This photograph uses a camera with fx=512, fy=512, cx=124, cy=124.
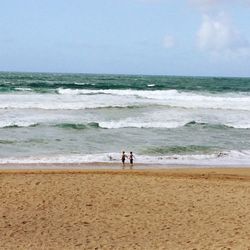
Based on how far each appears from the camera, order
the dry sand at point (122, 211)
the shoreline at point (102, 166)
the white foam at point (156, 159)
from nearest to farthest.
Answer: the dry sand at point (122, 211) < the shoreline at point (102, 166) < the white foam at point (156, 159)

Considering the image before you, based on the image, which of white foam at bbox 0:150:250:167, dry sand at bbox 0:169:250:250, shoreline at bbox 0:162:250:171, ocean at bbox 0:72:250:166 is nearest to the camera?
dry sand at bbox 0:169:250:250

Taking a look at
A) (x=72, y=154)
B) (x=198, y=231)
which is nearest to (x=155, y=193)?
(x=198, y=231)

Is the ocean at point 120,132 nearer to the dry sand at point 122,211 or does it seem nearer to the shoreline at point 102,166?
the shoreline at point 102,166

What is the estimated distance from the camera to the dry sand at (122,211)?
314 inches

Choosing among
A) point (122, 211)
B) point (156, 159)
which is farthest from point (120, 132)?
A: point (122, 211)

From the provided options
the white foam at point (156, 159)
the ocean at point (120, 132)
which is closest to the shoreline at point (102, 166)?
the white foam at point (156, 159)

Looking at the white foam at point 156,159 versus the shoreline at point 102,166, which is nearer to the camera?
the shoreline at point 102,166

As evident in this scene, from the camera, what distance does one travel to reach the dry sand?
7980mm

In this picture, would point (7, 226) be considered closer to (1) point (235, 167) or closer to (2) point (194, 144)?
(1) point (235, 167)

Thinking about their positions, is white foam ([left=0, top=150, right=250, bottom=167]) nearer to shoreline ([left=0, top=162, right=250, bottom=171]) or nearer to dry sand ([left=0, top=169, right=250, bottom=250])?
shoreline ([left=0, top=162, right=250, bottom=171])

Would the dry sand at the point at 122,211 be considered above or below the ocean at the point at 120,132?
above

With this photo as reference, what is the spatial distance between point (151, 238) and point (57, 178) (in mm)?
4680

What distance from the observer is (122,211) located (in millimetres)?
9547

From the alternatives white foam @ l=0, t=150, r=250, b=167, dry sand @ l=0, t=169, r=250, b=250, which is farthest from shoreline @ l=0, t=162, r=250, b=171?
dry sand @ l=0, t=169, r=250, b=250
